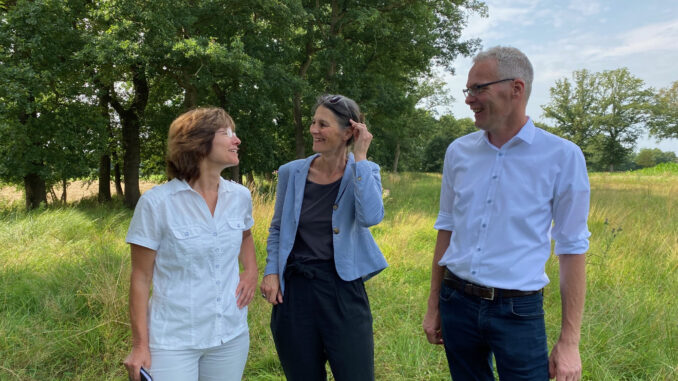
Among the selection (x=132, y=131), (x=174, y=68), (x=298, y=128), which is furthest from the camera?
(x=298, y=128)

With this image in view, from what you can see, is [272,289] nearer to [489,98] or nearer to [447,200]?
→ [447,200]

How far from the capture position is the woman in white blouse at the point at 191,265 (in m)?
1.75

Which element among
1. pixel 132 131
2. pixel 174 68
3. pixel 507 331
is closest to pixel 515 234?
pixel 507 331

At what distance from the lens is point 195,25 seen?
1423 centimetres

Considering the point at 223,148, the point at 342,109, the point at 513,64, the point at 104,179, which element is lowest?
the point at 104,179

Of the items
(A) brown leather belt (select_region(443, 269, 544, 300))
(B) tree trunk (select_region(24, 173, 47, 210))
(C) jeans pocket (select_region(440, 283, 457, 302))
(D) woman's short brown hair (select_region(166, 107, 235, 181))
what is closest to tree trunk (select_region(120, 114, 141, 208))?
(B) tree trunk (select_region(24, 173, 47, 210))

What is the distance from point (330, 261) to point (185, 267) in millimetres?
716

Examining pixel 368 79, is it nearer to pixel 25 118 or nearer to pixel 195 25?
pixel 195 25

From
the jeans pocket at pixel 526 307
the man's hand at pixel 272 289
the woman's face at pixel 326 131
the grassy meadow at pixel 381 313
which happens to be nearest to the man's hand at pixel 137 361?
the man's hand at pixel 272 289

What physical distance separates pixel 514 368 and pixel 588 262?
429 cm

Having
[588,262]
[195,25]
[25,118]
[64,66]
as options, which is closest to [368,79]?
[195,25]

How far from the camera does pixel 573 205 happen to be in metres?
1.59

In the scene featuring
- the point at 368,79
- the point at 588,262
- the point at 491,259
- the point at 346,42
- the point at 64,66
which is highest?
the point at 346,42

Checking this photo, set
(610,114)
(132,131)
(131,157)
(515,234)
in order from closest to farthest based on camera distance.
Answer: (515,234)
(131,157)
(132,131)
(610,114)
